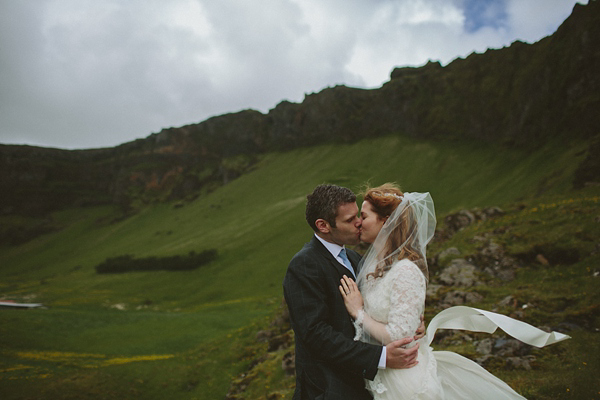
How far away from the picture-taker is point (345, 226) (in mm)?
5281

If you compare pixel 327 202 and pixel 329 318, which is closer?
pixel 329 318

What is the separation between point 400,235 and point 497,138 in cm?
13039

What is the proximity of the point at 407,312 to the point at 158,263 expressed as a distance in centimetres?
11155

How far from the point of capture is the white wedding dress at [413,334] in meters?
4.84

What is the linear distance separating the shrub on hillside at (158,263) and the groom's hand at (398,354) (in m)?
97.6

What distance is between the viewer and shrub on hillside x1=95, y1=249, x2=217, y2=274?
98.4 metres

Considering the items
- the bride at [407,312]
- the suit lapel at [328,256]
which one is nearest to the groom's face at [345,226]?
the suit lapel at [328,256]

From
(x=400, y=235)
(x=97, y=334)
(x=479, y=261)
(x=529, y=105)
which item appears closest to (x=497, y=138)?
(x=529, y=105)

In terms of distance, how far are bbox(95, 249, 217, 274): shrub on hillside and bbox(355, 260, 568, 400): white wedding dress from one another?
319 ft

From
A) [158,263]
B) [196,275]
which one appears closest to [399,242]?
[196,275]

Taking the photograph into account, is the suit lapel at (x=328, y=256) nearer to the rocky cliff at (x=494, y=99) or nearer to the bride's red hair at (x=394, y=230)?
the bride's red hair at (x=394, y=230)

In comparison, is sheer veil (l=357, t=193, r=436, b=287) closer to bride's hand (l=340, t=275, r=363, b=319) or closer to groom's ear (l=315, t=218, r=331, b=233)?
bride's hand (l=340, t=275, r=363, b=319)

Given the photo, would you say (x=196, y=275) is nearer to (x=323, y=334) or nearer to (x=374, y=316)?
(x=374, y=316)

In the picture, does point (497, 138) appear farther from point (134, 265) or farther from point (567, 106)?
point (134, 265)
